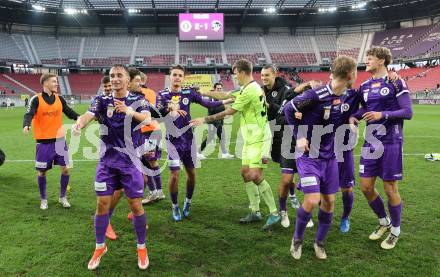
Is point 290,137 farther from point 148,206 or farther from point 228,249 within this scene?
point 148,206

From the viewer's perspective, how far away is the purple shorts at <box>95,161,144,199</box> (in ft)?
13.5

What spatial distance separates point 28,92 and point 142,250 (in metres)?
56.2

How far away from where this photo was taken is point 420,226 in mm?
5246

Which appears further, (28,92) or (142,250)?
(28,92)

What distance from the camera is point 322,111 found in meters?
4.21

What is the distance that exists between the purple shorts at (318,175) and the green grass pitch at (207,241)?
870mm

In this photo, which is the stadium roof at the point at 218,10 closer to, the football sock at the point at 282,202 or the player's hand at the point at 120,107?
the football sock at the point at 282,202

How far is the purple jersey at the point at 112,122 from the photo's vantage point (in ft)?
13.6

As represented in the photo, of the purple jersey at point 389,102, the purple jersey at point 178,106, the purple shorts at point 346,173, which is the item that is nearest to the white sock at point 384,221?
the purple shorts at point 346,173

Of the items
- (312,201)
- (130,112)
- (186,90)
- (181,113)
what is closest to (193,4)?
(186,90)

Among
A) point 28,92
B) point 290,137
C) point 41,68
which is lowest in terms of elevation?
point 290,137

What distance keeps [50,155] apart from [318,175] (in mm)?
4682

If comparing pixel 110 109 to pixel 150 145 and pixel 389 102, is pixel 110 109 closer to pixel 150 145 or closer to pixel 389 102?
pixel 150 145

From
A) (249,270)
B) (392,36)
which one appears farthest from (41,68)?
(249,270)
